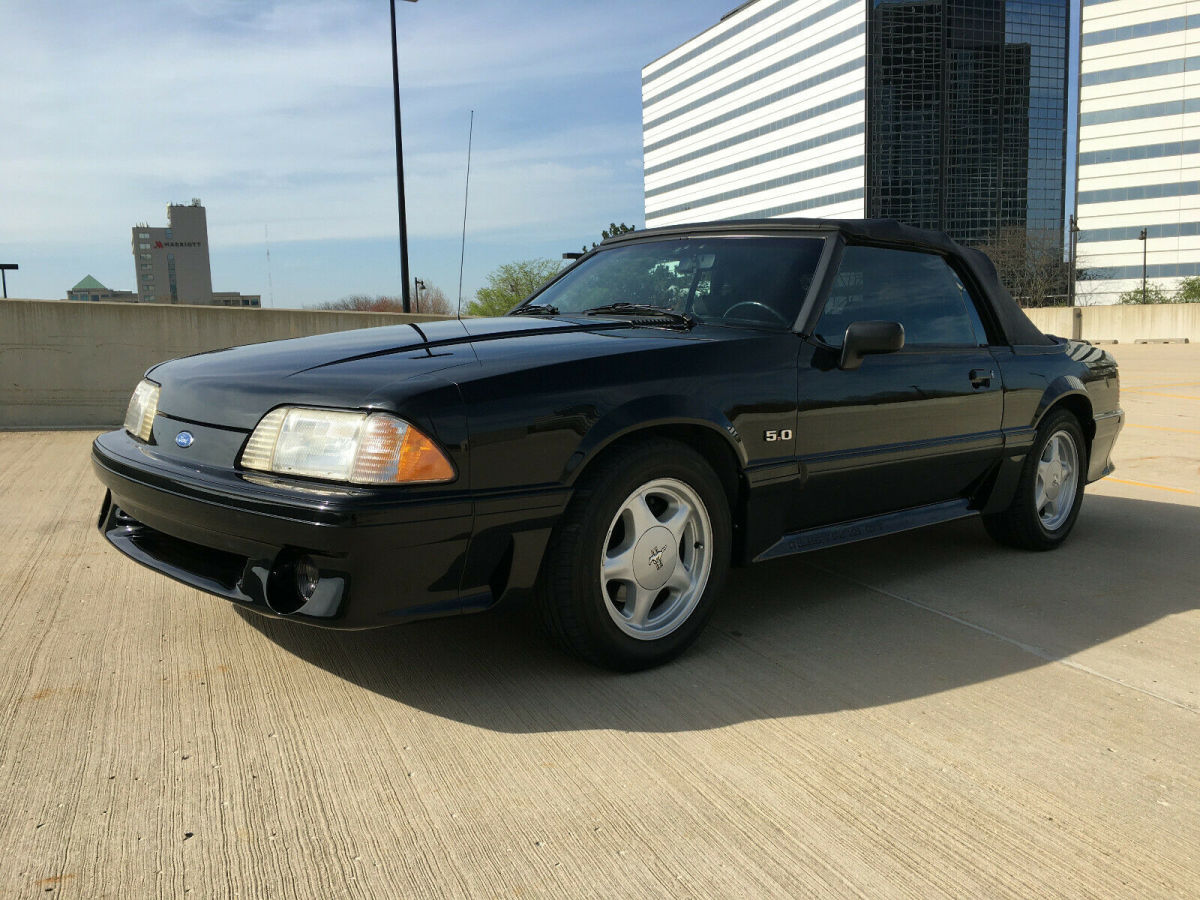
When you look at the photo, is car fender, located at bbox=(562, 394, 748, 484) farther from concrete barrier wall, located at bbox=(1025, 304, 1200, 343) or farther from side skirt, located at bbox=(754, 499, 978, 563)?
concrete barrier wall, located at bbox=(1025, 304, 1200, 343)

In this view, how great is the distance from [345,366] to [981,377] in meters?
2.79

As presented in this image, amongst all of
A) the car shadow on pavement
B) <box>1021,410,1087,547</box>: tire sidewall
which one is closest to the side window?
<box>1021,410,1087,547</box>: tire sidewall

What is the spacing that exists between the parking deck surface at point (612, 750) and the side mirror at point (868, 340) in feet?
3.32

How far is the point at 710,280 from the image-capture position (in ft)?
12.7

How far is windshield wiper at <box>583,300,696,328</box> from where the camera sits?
3.65 meters

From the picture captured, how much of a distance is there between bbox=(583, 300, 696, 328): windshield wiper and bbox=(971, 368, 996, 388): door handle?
4.51ft

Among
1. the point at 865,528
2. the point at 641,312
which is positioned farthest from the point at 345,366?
Answer: the point at 865,528

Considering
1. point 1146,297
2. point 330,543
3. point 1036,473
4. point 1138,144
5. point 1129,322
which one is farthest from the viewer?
point 1138,144

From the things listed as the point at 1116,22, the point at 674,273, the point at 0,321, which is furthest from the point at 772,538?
the point at 1116,22

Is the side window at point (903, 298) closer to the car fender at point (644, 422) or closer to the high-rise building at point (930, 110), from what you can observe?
the car fender at point (644, 422)

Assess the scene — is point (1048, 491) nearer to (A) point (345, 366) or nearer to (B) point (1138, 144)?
(A) point (345, 366)

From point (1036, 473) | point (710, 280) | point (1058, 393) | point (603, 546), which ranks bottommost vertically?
point (1036, 473)

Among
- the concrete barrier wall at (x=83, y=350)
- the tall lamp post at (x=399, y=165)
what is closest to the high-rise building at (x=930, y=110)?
the tall lamp post at (x=399, y=165)

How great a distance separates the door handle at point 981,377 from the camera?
13.9 ft
